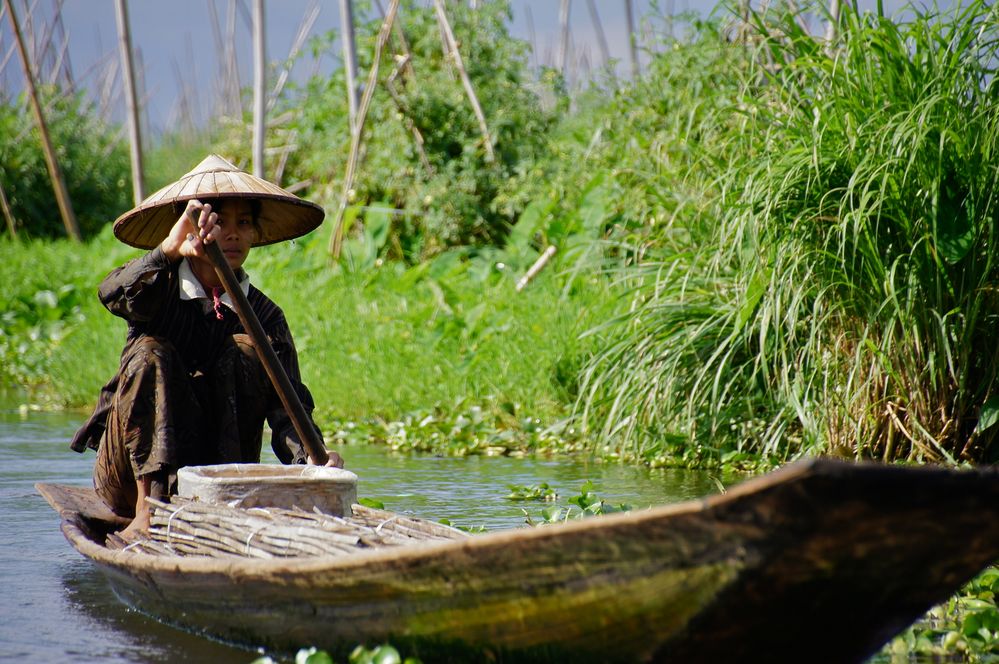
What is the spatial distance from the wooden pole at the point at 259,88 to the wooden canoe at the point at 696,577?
25.5 feet

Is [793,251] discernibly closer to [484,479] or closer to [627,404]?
[627,404]

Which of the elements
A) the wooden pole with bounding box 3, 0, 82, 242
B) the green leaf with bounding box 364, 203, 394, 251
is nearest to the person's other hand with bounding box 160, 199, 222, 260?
the green leaf with bounding box 364, 203, 394, 251

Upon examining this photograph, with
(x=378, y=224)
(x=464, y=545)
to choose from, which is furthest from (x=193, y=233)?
(x=378, y=224)

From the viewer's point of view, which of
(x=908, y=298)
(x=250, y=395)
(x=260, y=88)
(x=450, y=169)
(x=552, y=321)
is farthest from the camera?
(x=260, y=88)

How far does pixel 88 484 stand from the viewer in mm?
5098

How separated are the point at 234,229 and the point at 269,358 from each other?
1.71ft

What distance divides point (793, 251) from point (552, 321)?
1.98 meters


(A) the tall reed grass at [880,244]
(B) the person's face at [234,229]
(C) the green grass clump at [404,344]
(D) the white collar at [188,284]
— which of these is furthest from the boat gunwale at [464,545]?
(C) the green grass clump at [404,344]

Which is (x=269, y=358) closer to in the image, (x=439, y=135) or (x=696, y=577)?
(x=696, y=577)

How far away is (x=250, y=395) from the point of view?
350 cm

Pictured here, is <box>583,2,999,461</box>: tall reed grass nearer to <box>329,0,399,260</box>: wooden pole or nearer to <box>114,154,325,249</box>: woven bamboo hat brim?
<box>114,154,325,249</box>: woven bamboo hat brim

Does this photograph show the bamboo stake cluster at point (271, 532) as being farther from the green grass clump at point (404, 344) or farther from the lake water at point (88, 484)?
the green grass clump at point (404, 344)

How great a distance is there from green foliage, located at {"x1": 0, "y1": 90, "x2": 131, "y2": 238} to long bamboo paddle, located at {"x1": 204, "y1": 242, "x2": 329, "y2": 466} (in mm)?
10521

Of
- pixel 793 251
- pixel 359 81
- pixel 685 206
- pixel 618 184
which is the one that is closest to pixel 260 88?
pixel 359 81
